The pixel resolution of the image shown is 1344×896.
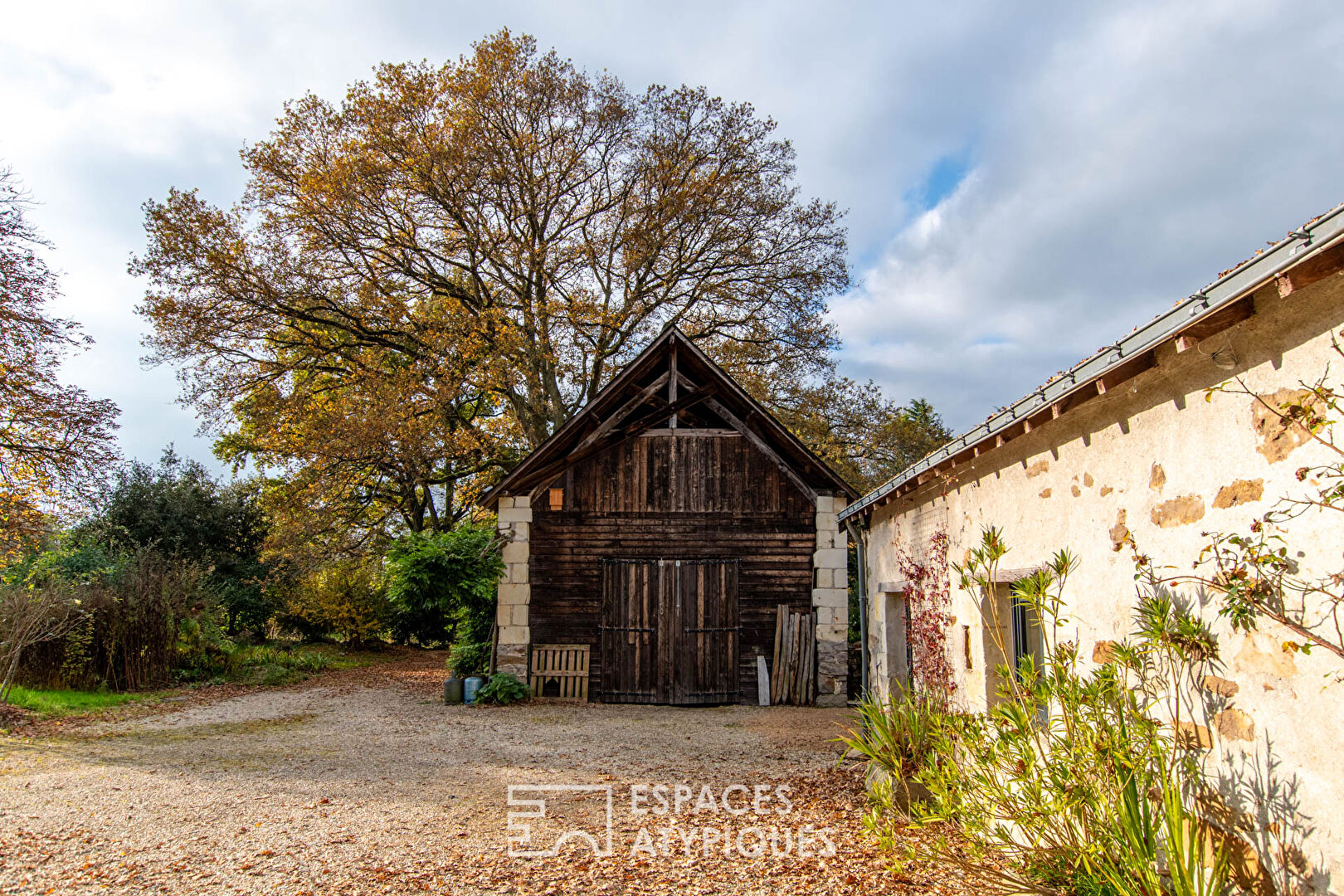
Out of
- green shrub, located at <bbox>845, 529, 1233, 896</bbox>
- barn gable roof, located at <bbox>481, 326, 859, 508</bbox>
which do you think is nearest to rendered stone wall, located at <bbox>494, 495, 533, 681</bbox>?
barn gable roof, located at <bbox>481, 326, 859, 508</bbox>

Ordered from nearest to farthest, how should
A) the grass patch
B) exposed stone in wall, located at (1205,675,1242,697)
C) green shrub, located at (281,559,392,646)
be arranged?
exposed stone in wall, located at (1205,675,1242,697) → the grass patch → green shrub, located at (281,559,392,646)

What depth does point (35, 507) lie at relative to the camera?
10.4 metres

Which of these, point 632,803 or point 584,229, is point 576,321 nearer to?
point 584,229

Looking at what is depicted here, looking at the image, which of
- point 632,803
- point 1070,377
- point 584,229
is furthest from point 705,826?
point 584,229

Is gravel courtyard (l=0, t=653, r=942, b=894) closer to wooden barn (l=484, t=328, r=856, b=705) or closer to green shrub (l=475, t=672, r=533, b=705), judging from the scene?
green shrub (l=475, t=672, r=533, b=705)

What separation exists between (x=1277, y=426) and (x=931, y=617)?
429 centimetres

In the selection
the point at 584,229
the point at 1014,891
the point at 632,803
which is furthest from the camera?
the point at 584,229

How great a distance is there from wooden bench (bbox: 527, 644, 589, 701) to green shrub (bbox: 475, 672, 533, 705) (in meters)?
0.21

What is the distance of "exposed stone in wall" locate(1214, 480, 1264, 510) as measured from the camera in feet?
9.91

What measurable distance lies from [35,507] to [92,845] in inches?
278

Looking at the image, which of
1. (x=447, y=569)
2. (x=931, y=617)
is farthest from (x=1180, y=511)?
(x=447, y=569)

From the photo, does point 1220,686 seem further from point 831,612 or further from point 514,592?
point 514,592

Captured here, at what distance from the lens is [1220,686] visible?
10.6 ft

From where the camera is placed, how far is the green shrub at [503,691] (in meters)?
11.0
